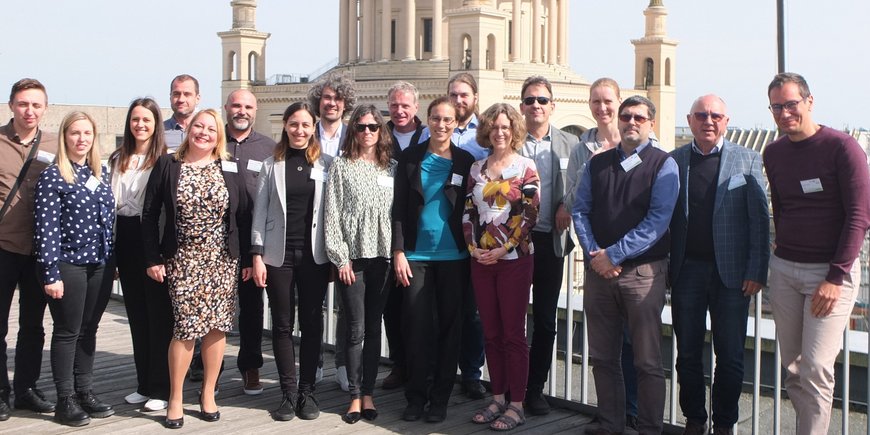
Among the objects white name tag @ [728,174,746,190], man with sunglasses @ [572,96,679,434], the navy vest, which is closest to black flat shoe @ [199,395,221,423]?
man with sunglasses @ [572,96,679,434]

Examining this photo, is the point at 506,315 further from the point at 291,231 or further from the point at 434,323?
the point at 291,231

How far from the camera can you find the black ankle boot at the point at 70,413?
554cm

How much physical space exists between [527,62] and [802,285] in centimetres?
4986

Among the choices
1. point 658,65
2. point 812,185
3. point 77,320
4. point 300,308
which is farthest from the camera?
point 658,65

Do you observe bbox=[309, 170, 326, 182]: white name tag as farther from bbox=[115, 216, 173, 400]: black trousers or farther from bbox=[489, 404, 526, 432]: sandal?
bbox=[489, 404, 526, 432]: sandal

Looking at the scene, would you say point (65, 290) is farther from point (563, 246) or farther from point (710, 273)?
point (710, 273)

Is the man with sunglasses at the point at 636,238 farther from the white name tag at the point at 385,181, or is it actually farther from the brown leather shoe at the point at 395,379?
the brown leather shoe at the point at 395,379

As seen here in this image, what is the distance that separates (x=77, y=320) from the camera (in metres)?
5.54

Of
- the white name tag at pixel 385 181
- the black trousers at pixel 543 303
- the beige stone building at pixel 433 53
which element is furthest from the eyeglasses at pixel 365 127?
the beige stone building at pixel 433 53

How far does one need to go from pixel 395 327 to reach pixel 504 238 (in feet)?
4.86

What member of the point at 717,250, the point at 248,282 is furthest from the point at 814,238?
the point at 248,282

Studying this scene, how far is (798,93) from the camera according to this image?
4723 mm

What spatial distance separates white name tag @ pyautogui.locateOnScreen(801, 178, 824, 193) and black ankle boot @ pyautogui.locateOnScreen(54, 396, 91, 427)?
3981 mm

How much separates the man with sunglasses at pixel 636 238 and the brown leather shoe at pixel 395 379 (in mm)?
1695
